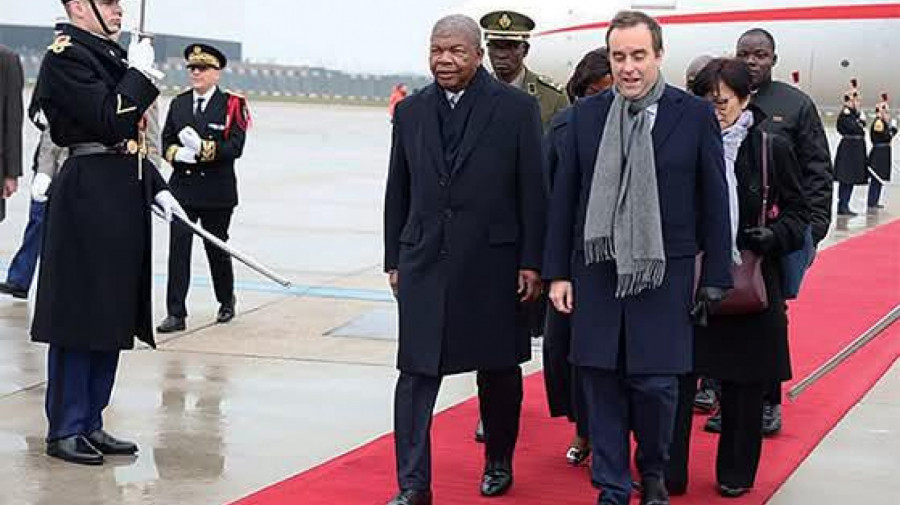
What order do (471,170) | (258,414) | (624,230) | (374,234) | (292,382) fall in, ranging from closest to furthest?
(624,230)
(471,170)
(258,414)
(292,382)
(374,234)

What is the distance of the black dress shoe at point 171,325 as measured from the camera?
30.1 ft

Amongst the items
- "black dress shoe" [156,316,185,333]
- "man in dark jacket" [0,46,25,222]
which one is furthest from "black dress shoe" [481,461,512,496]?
"man in dark jacket" [0,46,25,222]

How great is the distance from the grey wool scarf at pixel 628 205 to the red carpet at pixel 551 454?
3.56 feet

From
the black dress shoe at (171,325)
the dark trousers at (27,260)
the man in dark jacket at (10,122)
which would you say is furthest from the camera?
the dark trousers at (27,260)

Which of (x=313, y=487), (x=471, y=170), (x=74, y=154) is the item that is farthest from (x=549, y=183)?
(x=74, y=154)

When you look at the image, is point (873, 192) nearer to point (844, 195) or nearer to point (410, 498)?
point (844, 195)

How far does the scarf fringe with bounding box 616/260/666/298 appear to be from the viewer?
5.25m

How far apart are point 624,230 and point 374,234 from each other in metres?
9.51

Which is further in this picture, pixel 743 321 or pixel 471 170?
pixel 743 321

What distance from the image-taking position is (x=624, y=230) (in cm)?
526

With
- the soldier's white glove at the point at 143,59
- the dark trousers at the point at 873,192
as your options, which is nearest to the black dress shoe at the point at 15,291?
the soldier's white glove at the point at 143,59

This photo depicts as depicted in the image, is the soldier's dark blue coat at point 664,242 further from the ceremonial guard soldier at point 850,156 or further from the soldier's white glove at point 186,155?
the ceremonial guard soldier at point 850,156

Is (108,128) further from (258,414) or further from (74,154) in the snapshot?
(258,414)

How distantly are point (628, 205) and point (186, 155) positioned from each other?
4.63 m
